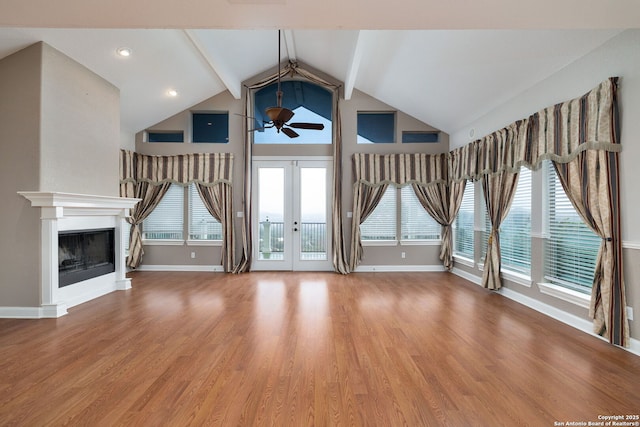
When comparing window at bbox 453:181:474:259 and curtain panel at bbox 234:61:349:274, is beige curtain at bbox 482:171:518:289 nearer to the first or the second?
window at bbox 453:181:474:259

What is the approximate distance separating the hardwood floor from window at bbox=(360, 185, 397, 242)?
2.48 m

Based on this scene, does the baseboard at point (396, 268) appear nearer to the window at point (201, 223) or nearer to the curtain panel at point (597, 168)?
the window at point (201, 223)

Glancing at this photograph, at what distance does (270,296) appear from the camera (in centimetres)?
472

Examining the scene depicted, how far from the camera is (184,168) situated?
664cm

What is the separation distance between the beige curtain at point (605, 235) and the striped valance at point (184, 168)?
5.76 meters

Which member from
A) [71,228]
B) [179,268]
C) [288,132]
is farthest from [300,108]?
[71,228]

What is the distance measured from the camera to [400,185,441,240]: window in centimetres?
674

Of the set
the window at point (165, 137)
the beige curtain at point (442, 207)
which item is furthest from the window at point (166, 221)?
the beige curtain at point (442, 207)

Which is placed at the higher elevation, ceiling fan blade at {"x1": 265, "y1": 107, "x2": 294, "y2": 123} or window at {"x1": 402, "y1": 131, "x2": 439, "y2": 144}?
window at {"x1": 402, "y1": 131, "x2": 439, "y2": 144}

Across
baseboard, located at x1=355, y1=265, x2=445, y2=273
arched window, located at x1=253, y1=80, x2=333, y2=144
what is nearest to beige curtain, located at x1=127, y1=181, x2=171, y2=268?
arched window, located at x1=253, y1=80, x2=333, y2=144

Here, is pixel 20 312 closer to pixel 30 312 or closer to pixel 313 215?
pixel 30 312

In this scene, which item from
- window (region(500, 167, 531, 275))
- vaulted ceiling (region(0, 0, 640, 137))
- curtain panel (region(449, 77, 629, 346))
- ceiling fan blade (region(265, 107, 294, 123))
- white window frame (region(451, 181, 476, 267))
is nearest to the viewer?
vaulted ceiling (region(0, 0, 640, 137))

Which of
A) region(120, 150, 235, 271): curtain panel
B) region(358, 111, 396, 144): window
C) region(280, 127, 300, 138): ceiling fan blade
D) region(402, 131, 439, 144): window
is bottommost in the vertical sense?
region(120, 150, 235, 271): curtain panel

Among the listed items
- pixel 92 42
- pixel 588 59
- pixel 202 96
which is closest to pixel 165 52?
pixel 92 42
